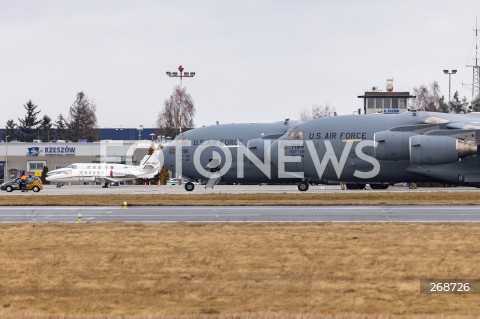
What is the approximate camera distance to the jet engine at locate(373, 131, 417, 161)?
45.9 metres

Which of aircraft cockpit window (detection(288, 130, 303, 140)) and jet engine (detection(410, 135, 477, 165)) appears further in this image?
aircraft cockpit window (detection(288, 130, 303, 140))

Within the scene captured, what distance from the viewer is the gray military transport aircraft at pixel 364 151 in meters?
45.3

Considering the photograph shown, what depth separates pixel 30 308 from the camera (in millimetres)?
12836

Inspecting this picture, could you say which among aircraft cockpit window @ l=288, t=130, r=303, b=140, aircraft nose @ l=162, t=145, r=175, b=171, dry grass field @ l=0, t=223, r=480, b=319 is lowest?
dry grass field @ l=0, t=223, r=480, b=319

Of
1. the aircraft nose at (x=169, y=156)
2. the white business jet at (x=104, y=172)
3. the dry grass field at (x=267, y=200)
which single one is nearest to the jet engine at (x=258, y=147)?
the aircraft nose at (x=169, y=156)

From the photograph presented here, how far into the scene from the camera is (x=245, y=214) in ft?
105

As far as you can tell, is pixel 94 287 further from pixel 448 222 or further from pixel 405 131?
pixel 405 131

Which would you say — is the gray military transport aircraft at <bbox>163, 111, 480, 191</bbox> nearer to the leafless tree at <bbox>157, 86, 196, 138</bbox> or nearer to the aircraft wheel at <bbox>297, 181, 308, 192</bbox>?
the aircraft wheel at <bbox>297, 181, 308, 192</bbox>

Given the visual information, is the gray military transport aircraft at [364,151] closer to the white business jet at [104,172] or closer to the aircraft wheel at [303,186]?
the aircraft wheel at [303,186]

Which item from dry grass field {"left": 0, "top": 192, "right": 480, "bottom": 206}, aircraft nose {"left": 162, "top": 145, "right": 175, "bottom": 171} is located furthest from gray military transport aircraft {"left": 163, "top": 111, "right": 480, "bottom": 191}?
aircraft nose {"left": 162, "top": 145, "right": 175, "bottom": 171}

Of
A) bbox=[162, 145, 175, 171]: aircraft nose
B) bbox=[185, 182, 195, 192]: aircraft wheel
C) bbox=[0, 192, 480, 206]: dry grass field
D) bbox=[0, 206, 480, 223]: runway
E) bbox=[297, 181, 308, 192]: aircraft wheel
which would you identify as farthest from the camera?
bbox=[185, 182, 195, 192]: aircraft wheel

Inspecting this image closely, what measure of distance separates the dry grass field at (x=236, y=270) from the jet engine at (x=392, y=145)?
20791 millimetres

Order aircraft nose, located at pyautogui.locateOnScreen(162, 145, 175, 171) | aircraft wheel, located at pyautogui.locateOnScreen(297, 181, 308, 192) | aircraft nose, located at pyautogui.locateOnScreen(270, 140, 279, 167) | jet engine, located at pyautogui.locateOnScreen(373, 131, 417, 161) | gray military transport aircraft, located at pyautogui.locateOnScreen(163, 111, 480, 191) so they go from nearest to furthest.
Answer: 1. gray military transport aircraft, located at pyautogui.locateOnScreen(163, 111, 480, 191)
2. jet engine, located at pyautogui.locateOnScreen(373, 131, 417, 161)
3. aircraft nose, located at pyautogui.locateOnScreen(270, 140, 279, 167)
4. aircraft wheel, located at pyautogui.locateOnScreen(297, 181, 308, 192)
5. aircraft nose, located at pyautogui.locateOnScreen(162, 145, 175, 171)

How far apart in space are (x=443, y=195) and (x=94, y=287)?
3222cm
